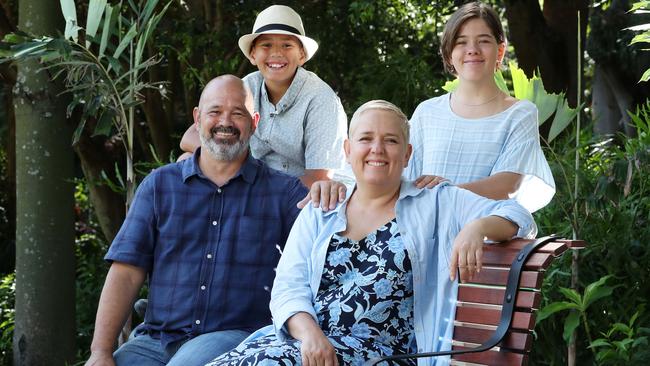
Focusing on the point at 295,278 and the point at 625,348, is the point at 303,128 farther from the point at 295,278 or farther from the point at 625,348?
the point at 625,348

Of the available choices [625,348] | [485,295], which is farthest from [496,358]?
[625,348]

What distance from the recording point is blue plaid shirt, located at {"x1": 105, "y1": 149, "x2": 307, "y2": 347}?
3975 mm

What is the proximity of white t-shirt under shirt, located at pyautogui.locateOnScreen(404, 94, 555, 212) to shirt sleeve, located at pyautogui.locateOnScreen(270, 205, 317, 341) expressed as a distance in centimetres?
61

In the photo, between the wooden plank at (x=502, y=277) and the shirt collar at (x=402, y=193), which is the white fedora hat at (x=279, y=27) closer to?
the shirt collar at (x=402, y=193)

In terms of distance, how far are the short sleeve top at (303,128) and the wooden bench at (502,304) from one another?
117cm

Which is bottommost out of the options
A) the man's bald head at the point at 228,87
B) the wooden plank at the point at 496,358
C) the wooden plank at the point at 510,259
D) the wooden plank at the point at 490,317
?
the wooden plank at the point at 496,358

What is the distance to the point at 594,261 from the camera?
5.10 m

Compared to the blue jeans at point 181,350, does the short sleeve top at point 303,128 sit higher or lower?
higher

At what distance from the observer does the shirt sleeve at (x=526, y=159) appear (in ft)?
12.4

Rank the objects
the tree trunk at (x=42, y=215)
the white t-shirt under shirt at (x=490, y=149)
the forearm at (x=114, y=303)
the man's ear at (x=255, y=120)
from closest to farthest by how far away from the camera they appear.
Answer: the white t-shirt under shirt at (x=490, y=149) < the forearm at (x=114, y=303) < the man's ear at (x=255, y=120) < the tree trunk at (x=42, y=215)

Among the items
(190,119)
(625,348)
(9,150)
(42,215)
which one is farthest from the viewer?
(9,150)

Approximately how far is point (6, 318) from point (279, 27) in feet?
16.3

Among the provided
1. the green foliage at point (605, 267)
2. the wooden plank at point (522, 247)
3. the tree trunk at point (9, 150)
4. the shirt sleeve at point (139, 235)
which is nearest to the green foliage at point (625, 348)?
the green foliage at point (605, 267)

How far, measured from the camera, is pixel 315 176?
4.32 meters
